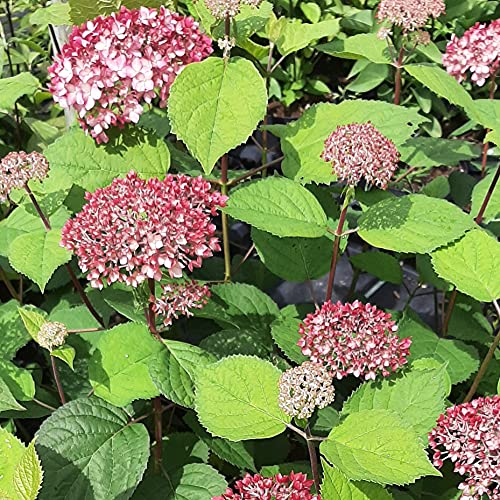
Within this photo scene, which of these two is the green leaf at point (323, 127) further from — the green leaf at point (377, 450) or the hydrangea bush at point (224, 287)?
the green leaf at point (377, 450)

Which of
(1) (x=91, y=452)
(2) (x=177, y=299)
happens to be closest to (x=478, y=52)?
(2) (x=177, y=299)

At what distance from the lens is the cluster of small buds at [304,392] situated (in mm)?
861

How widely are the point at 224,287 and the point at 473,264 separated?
1.47 feet

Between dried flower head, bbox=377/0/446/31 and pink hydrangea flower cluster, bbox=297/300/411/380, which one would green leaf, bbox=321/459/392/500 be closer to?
pink hydrangea flower cluster, bbox=297/300/411/380

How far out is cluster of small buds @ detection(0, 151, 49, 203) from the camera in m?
1.10

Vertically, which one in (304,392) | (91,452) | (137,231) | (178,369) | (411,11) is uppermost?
(411,11)

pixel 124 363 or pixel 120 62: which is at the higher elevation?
pixel 120 62

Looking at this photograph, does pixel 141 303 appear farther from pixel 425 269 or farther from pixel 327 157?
pixel 425 269

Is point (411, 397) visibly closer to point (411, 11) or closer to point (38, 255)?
point (38, 255)

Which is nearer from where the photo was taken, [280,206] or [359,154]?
[359,154]

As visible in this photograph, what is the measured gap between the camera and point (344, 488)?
2.92 ft

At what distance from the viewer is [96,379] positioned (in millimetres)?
1118

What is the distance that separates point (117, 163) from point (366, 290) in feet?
3.46

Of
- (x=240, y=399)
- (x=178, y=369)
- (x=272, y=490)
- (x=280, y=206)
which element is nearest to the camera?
(x=272, y=490)
